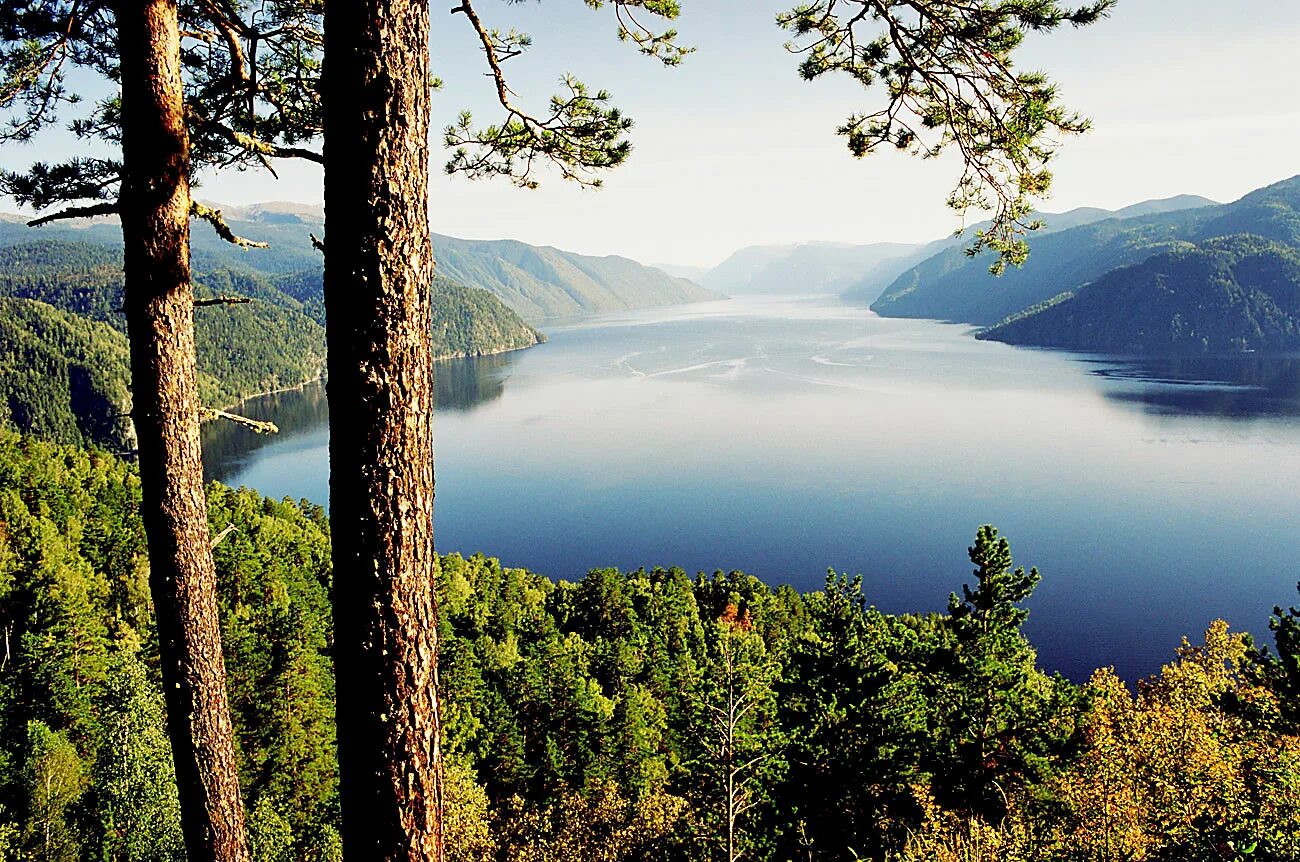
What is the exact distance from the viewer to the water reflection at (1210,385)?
7069 cm

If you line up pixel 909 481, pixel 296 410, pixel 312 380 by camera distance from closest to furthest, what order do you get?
pixel 909 481 < pixel 296 410 < pixel 312 380

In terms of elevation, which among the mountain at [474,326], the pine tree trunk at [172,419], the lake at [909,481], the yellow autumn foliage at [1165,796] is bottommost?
the lake at [909,481]

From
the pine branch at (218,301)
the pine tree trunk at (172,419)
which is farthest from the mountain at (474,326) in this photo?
the pine tree trunk at (172,419)

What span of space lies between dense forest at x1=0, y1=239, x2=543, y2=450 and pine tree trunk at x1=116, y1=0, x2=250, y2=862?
2460 inches

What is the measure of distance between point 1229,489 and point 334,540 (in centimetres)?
5847

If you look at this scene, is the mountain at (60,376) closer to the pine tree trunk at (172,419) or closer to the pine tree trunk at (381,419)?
the pine tree trunk at (172,419)

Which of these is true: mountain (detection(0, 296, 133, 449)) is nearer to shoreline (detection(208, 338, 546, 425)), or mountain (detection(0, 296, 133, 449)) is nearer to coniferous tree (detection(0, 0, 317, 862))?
shoreline (detection(208, 338, 546, 425))

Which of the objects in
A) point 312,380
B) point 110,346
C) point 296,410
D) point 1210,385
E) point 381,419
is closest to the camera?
point 381,419

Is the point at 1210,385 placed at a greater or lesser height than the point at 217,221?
lesser

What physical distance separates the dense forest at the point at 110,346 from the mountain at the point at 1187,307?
11821 centimetres

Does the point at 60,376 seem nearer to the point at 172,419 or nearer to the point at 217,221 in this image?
the point at 217,221

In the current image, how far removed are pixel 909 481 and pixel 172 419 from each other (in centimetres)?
5203

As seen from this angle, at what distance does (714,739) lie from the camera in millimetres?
13297

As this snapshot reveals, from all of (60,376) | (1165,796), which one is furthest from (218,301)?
(60,376)
